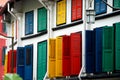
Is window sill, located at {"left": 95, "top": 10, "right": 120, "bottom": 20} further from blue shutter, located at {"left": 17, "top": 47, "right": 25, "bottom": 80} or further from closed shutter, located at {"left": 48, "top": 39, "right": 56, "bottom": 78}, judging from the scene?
blue shutter, located at {"left": 17, "top": 47, "right": 25, "bottom": 80}

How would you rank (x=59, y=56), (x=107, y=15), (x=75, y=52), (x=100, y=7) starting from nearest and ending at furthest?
(x=107, y=15) → (x=100, y=7) → (x=75, y=52) → (x=59, y=56)

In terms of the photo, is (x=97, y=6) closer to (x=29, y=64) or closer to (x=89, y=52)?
(x=89, y=52)

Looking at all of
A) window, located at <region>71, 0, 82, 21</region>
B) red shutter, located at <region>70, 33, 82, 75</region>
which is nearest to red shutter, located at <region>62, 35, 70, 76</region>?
red shutter, located at <region>70, 33, 82, 75</region>

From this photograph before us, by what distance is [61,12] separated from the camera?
18766mm

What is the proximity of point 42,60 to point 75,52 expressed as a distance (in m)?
3.76

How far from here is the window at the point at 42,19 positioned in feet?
66.1

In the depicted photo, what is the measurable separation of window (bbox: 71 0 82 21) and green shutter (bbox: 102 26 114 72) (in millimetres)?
2566

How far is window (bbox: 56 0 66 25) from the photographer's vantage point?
60.6ft

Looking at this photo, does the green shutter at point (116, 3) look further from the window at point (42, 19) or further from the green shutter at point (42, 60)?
the window at point (42, 19)

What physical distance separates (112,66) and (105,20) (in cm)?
184

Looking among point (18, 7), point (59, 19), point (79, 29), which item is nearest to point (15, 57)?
point (18, 7)

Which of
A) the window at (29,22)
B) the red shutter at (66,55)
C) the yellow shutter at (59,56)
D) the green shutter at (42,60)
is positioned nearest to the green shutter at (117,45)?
the red shutter at (66,55)

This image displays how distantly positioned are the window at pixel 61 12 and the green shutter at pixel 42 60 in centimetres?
150

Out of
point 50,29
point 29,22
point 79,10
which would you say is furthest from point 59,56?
point 29,22
